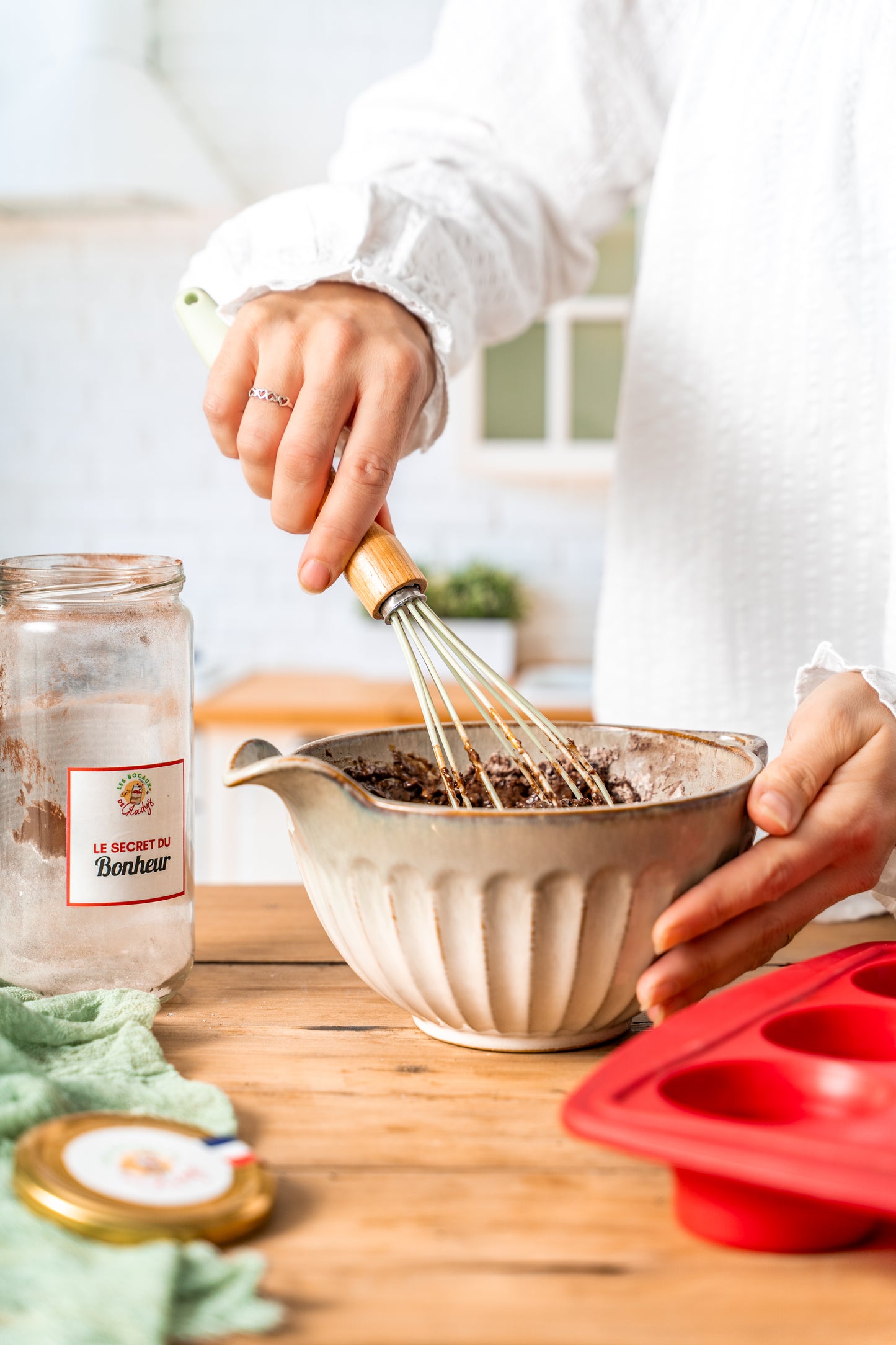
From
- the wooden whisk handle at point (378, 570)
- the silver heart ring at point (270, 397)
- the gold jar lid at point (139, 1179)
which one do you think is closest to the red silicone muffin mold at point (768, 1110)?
the gold jar lid at point (139, 1179)

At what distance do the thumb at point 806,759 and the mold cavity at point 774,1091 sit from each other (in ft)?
0.39

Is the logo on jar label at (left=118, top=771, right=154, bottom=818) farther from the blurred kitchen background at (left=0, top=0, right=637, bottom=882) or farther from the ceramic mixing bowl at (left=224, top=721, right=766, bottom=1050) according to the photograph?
the blurred kitchen background at (left=0, top=0, right=637, bottom=882)

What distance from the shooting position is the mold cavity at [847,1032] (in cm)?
45

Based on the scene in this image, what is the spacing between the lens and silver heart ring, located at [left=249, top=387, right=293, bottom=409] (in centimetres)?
60

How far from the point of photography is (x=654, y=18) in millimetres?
932

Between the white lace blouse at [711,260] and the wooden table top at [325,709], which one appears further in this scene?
the wooden table top at [325,709]

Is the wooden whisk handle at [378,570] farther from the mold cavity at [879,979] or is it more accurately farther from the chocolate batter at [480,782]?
the mold cavity at [879,979]

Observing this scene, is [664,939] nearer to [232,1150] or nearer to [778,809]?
[778,809]

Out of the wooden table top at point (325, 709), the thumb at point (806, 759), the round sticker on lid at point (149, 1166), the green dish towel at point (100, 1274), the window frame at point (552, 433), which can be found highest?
the window frame at point (552, 433)

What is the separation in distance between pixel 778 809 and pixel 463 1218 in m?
0.21

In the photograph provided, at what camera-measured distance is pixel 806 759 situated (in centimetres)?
52

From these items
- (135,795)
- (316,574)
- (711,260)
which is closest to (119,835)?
(135,795)

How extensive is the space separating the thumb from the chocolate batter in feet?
0.28

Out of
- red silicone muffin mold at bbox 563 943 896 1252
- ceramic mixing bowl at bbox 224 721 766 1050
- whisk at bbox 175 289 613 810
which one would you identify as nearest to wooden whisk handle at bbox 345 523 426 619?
whisk at bbox 175 289 613 810
